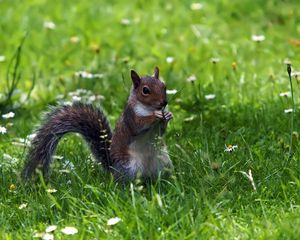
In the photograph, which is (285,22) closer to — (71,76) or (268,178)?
(71,76)

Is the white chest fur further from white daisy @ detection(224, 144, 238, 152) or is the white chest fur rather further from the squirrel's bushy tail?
white daisy @ detection(224, 144, 238, 152)

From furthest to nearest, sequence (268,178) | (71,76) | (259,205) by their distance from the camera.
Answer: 1. (71,76)
2. (268,178)
3. (259,205)

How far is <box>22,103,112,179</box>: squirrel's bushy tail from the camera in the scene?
14.4ft

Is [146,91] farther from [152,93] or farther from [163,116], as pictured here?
[163,116]

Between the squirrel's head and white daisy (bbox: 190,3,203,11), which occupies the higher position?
the squirrel's head

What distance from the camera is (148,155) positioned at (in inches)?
165

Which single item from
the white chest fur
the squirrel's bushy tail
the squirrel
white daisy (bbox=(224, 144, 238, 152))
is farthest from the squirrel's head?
white daisy (bbox=(224, 144, 238, 152))

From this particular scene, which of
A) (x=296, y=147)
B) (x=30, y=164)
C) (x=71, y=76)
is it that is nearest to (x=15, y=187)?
(x=30, y=164)

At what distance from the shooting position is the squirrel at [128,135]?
13.8ft

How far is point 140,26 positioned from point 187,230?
13.1 feet

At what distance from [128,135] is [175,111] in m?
1.40

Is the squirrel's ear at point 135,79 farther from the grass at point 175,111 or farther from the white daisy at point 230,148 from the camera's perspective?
the white daisy at point 230,148

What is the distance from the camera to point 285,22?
747cm

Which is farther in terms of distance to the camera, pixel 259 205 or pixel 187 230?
pixel 259 205
